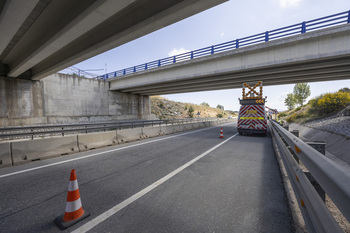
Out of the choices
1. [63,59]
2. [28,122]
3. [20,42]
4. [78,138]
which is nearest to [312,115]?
[78,138]

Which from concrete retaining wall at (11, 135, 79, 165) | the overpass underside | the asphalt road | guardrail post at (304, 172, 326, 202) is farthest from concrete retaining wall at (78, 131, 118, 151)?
the overpass underside

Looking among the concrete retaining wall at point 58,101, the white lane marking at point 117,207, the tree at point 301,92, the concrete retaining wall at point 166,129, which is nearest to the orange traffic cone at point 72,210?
the white lane marking at point 117,207

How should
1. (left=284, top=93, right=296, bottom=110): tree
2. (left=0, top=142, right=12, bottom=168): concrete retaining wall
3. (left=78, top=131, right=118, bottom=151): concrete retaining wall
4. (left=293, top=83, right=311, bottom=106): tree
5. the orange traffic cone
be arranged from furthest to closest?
(left=284, top=93, right=296, bottom=110): tree
(left=293, top=83, right=311, bottom=106): tree
(left=78, top=131, right=118, bottom=151): concrete retaining wall
(left=0, top=142, right=12, bottom=168): concrete retaining wall
the orange traffic cone

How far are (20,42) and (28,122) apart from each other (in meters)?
9.86

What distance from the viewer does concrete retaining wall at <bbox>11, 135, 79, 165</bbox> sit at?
550cm

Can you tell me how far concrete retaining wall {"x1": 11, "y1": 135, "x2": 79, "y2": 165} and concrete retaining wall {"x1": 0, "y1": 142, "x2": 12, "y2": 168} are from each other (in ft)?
0.35

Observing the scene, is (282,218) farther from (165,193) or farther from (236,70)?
(236,70)

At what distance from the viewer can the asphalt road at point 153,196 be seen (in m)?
2.37

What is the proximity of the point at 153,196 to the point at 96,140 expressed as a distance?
5.96 meters

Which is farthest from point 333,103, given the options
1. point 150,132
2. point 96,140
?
point 96,140

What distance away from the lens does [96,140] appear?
26.0 feet

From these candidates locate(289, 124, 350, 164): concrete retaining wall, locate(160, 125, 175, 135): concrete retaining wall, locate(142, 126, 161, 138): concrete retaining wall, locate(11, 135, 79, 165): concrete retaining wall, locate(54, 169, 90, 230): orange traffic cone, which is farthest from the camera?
locate(160, 125, 175, 135): concrete retaining wall

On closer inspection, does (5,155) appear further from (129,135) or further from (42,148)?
(129,135)

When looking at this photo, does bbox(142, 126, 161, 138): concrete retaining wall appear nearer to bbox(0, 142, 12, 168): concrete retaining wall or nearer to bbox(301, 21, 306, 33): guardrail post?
bbox(0, 142, 12, 168): concrete retaining wall
